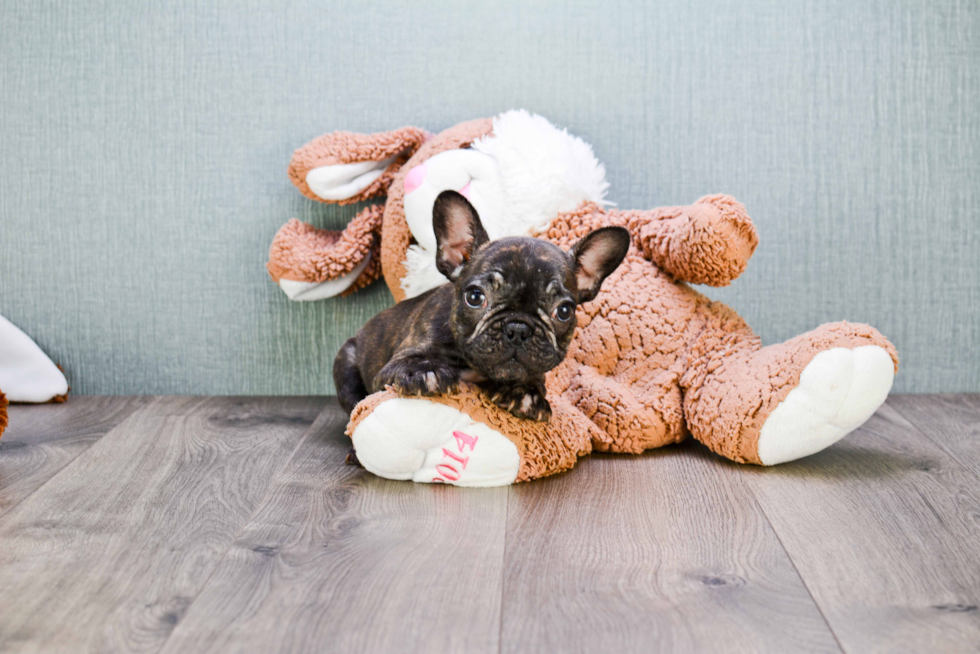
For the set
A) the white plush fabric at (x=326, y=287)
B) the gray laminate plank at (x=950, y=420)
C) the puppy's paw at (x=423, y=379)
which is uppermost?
the white plush fabric at (x=326, y=287)

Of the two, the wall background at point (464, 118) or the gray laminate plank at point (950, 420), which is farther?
the wall background at point (464, 118)

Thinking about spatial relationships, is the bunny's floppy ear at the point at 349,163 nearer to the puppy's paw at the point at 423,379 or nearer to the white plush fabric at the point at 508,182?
the white plush fabric at the point at 508,182

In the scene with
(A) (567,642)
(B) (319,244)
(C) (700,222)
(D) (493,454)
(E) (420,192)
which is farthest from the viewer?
(B) (319,244)

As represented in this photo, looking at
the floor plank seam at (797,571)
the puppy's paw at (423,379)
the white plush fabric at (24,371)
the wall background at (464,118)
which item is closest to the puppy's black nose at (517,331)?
the puppy's paw at (423,379)

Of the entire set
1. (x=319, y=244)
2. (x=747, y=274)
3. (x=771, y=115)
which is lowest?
(x=747, y=274)

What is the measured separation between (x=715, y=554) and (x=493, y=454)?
48 centimetres

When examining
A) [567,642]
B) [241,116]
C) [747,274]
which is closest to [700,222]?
[747,274]

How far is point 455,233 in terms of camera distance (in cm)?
165

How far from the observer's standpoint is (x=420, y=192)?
2.00m

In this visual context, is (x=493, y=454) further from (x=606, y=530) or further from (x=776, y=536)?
(x=776, y=536)

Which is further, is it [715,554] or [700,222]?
[700,222]

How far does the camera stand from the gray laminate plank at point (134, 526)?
109 cm

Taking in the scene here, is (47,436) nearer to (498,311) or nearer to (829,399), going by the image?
(498,311)

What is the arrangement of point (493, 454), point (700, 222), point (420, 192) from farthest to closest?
point (420, 192)
point (700, 222)
point (493, 454)
